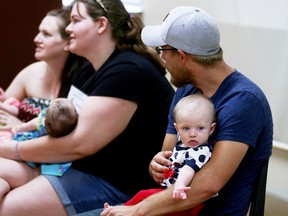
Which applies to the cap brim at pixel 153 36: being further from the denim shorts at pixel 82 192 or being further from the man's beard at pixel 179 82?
the denim shorts at pixel 82 192

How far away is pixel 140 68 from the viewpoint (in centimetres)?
196

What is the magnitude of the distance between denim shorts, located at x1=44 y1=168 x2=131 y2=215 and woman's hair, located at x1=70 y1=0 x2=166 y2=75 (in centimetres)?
61

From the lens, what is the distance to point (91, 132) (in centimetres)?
193

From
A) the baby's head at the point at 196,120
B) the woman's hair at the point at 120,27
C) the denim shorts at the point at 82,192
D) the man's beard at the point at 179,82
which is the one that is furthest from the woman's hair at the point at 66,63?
the baby's head at the point at 196,120

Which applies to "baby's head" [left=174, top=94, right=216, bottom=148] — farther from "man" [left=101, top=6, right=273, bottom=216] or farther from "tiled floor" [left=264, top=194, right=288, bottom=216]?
"tiled floor" [left=264, top=194, right=288, bottom=216]

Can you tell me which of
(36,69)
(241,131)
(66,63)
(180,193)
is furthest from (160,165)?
(36,69)

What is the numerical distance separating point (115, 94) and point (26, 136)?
1.87ft

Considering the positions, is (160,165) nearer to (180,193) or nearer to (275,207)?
(180,193)

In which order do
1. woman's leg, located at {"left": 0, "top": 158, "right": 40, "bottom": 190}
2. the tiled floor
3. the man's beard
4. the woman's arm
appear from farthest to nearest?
the tiled floor
woman's leg, located at {"left": 0, "top": 158, "right": 40, "bottom": 190}
the woman's arm
the man's beard

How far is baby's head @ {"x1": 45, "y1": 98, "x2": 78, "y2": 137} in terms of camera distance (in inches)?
76.7

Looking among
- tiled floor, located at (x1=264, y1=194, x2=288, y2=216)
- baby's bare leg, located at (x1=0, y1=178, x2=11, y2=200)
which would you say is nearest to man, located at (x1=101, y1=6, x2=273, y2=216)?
baby's bare leg, located at (x1=0, y1=178, x2=11, y2=200)

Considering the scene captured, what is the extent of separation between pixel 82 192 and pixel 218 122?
0.79 meters

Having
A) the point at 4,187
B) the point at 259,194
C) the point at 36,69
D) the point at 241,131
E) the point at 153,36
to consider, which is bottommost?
the point at 4,187

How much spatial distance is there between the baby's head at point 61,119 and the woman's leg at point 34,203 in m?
0.25
